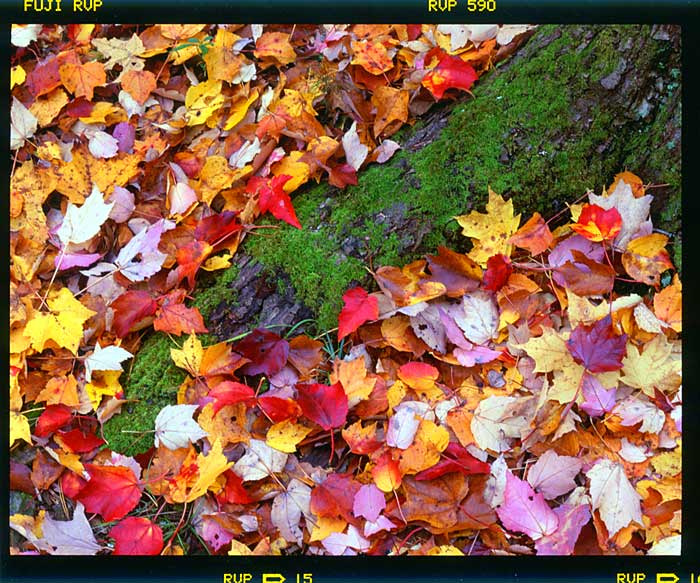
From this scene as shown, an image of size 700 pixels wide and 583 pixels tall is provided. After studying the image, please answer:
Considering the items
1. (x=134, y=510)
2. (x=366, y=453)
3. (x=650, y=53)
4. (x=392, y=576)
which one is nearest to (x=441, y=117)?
(x=650, y=53)

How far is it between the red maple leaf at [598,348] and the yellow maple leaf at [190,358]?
3.10 ft

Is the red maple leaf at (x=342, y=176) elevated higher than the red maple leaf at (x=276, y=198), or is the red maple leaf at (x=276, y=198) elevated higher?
the red maple leaf at (x=342, y=176)

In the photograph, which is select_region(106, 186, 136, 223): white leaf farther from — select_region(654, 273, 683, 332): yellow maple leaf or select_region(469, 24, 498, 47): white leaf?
select_region(654, 273, 683, 332): yellow maple leaf

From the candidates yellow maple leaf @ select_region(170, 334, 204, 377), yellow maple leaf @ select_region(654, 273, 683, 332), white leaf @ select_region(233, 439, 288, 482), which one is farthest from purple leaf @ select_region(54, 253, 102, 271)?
yellow maple leaf @ select_region(654, 273, 683, 332)

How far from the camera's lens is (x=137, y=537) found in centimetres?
146

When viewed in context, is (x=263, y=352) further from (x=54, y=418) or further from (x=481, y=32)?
(x=481, y=32)

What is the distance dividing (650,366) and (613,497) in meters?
0.34

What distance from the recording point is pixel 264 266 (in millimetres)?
1539

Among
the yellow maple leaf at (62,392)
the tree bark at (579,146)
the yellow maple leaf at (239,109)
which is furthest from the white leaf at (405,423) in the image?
the yellow maple leaf at (239,109)

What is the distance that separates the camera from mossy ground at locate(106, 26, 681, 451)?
1.52m

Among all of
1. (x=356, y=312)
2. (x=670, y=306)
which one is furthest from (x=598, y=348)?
(x=356, y=312)

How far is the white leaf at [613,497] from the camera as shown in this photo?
54.7 inches

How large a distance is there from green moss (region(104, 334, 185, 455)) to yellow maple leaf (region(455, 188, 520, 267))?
2.76 feet

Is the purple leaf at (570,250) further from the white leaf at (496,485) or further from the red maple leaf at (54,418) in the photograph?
the red maple leaf at (54,418)
